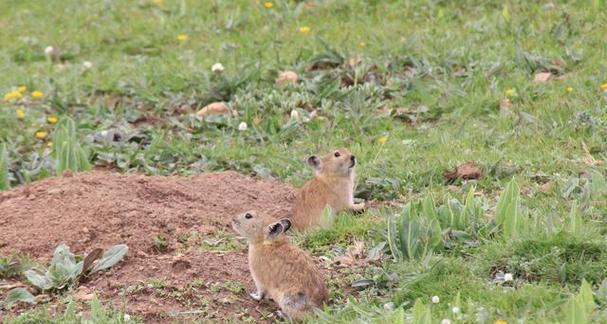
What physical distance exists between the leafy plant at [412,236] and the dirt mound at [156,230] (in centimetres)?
98

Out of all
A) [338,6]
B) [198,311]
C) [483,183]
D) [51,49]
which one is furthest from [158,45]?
[198,311]

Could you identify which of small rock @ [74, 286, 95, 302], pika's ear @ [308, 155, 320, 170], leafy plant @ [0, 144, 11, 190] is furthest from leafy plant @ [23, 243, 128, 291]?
leafy plant @ [0, 144, 11, 190]

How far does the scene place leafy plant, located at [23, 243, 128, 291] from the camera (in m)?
7.73

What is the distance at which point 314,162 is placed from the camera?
32.2ft

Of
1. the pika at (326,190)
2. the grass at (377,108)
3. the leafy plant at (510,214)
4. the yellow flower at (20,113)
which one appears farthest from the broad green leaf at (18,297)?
the yellow flower at (20,113)

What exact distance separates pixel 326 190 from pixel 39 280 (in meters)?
2.68

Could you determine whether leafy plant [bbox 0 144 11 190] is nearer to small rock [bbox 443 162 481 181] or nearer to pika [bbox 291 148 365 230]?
pika [bbox 291 148 365 230]

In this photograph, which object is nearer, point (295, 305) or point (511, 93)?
point (295, 305)

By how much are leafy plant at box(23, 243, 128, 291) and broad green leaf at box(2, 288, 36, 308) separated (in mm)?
134

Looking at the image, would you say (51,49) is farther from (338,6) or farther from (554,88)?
(554,88)

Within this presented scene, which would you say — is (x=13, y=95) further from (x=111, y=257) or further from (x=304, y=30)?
(x=111, y=257)

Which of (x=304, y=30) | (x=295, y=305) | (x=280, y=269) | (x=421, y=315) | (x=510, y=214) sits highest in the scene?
(x=421, y=315)

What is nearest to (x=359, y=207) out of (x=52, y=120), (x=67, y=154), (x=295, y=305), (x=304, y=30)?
(x=295, y=305)

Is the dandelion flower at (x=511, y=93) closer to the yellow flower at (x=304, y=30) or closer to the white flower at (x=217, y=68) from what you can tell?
the white flower at (x=217, y=68)
